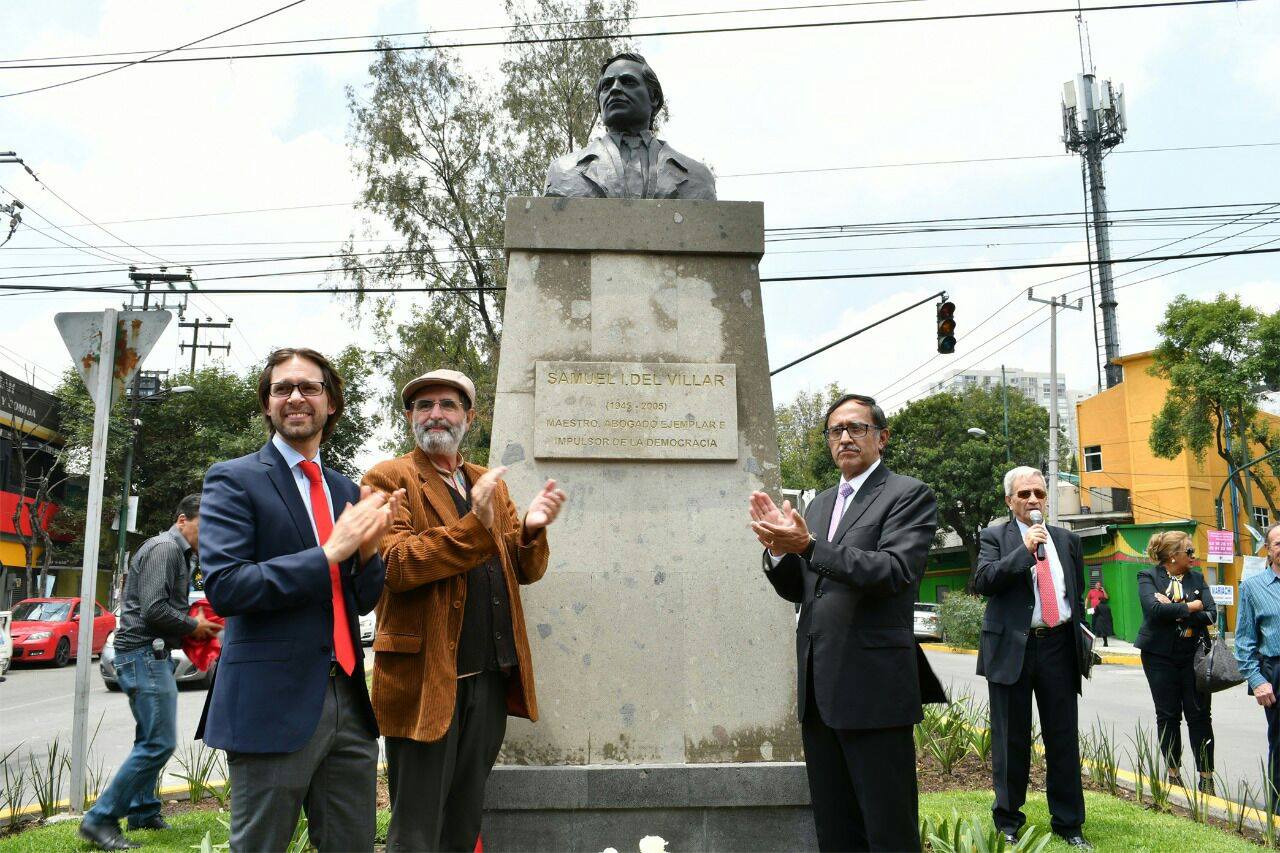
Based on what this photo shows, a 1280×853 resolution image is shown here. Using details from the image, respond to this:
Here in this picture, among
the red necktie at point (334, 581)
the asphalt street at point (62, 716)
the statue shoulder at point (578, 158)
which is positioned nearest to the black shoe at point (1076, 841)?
the red necktie at point (334, 581)

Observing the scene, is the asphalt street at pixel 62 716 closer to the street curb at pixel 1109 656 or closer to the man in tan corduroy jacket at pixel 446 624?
the man in tan corduroy jacket at pixel 446 624

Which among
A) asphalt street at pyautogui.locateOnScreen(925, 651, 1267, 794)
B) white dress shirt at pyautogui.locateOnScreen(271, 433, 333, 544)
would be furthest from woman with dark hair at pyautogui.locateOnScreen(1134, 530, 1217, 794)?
white dress shirt at pyautogui.locateOnScreen(271, 433, 333, 544)

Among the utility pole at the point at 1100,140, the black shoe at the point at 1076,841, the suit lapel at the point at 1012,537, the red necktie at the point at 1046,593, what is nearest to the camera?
the black shoe at the point at 1076,841

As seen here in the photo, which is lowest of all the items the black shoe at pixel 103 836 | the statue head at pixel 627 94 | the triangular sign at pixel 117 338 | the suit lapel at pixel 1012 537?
the black shoe at pixel 103 836

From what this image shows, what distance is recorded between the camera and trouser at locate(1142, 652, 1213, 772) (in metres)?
7.46

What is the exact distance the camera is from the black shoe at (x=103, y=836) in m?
5.47

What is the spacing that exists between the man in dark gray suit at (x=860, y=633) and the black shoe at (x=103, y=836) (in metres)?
3.93

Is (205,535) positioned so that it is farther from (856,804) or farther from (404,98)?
(404,98)

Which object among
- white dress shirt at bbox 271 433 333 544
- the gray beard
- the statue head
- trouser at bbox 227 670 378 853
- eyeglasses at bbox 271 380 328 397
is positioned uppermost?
the statue head

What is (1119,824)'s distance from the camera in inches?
232

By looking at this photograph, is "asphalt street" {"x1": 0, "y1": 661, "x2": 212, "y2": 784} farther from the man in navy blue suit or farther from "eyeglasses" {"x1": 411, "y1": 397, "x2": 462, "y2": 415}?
the man in navy blue suit

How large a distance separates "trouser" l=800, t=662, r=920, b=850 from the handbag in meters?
4.46

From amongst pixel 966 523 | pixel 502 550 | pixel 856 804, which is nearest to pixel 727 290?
pixel 502 550

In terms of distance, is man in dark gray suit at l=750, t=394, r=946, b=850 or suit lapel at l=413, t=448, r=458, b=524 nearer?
man in dark gray suit at l=750, t=394, r=946, b=850
